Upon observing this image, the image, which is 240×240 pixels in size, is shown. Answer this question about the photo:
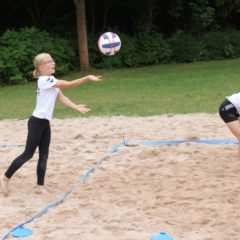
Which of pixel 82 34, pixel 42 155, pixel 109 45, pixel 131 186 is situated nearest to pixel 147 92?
pixel 109 45

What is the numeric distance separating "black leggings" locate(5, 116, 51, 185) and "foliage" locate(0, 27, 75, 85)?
Result: 1297 centimetres

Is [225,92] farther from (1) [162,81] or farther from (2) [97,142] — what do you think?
(2) [97,142]

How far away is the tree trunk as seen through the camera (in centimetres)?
2022

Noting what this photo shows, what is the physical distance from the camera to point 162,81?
17.1m

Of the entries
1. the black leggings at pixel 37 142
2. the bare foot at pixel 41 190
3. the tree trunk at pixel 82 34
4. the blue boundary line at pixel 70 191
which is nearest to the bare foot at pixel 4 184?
the black leggings at pixel 37 142

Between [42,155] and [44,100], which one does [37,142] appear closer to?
[42,155]

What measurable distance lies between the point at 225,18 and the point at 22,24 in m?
9.54

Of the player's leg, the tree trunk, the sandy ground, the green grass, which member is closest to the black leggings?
the player's leg

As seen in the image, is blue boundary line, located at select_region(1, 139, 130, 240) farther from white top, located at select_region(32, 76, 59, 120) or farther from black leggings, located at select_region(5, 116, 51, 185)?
white top, located at select_region(32, 76, 59, 120)

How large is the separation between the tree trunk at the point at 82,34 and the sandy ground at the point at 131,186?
465 inches

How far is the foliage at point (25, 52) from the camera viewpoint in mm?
18344

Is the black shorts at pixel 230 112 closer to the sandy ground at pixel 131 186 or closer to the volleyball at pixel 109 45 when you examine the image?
the sandy ground at pixel 131 186

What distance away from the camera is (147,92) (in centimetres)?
1438

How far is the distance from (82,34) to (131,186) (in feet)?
50.6
